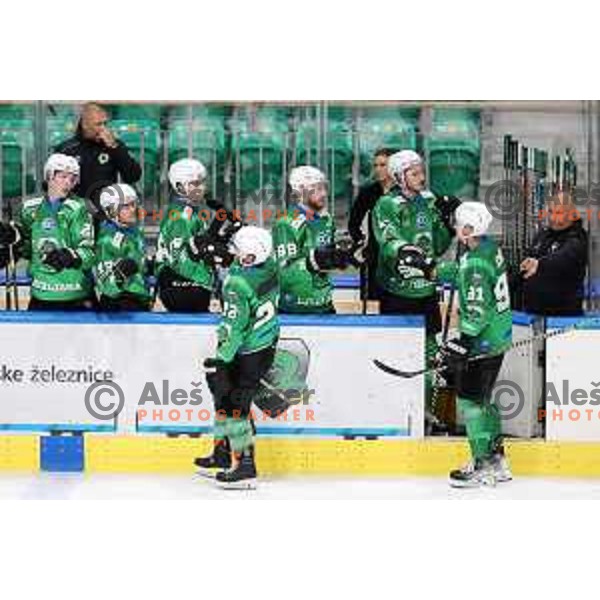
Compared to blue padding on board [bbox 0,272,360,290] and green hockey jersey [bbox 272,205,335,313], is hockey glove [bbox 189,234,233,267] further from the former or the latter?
blue padding on board [bbox 0,272,360,290]

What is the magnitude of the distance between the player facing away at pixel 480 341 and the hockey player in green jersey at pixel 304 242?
0.66 m

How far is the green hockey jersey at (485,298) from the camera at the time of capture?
806 centimetres

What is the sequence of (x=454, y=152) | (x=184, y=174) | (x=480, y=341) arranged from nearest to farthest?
(x=480, y=341), (x=184, y=174), (x=454, y=152)

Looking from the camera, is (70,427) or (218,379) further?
(70,427)

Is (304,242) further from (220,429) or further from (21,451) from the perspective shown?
(21,451)

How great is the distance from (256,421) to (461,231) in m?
1.38

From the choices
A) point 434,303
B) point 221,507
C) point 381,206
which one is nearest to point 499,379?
point 434,303

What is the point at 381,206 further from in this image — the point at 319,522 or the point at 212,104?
the point at 319,522

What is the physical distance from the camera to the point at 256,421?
8531 millimetres

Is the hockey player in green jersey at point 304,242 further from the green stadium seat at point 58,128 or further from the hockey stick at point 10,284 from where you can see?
the hockey stick at point 10,284

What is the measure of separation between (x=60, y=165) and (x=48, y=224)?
0.96 ft

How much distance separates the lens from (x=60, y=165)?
8.52 m

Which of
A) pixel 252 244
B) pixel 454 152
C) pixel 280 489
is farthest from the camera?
pixel 454 152

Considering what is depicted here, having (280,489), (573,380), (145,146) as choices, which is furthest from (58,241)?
(573,380)
